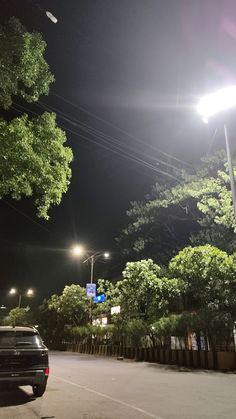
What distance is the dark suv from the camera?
8.69 metres

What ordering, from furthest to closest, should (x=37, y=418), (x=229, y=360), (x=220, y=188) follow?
(x=220, y=188) < (x=229, y=360) < (x=37, y=418)

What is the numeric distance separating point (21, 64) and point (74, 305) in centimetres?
2994

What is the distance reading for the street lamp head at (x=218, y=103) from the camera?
35.5ft

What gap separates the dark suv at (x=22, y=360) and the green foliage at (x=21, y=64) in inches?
227

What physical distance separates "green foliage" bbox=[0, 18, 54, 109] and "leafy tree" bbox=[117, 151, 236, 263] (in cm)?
929

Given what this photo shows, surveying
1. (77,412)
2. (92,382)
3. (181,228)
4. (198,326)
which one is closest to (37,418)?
(77,412)

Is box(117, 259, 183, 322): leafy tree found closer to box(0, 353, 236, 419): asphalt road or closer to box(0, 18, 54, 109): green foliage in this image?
box(0, 353, 236, 419): asphalt road

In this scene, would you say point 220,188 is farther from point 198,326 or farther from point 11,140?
point 11,140

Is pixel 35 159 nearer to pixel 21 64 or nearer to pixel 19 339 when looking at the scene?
pixel 21 64

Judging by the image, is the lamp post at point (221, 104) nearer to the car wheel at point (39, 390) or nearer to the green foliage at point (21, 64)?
the green foliage at point (21, 64)

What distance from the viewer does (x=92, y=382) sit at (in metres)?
12.6

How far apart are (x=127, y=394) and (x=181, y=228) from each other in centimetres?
1857

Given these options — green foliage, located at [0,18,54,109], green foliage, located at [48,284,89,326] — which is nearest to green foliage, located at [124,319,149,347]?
green foliage, located at [48,284,89,326]

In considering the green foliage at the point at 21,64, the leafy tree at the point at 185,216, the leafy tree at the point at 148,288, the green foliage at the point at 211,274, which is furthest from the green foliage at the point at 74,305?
the green foliage at the point at 21,64
